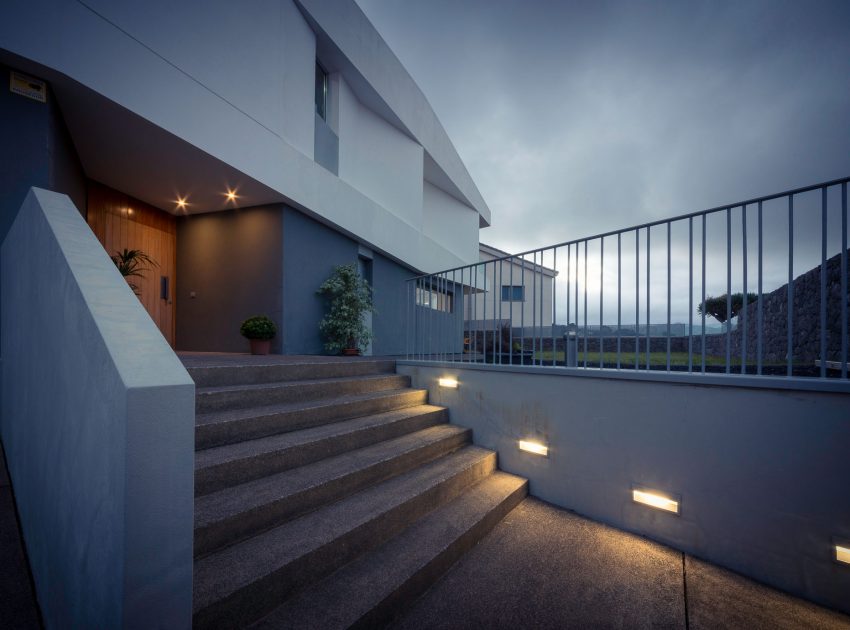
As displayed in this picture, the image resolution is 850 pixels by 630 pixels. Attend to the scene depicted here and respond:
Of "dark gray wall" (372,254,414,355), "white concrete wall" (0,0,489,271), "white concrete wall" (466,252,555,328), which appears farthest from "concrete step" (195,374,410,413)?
"dark gray wall" (372,254,414,355)

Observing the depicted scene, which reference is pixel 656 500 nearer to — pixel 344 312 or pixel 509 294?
pixel 509 294

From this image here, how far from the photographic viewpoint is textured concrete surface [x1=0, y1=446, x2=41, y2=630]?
145 centimetres

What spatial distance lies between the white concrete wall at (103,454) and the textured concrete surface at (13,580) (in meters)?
0.05

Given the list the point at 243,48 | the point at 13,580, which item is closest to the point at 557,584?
the point at 13,580

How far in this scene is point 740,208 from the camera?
95.3 inches

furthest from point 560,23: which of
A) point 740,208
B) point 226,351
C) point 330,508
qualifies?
point 330,508

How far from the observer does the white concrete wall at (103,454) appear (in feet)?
3.14

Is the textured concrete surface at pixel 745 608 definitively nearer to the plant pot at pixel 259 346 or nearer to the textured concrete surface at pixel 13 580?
the textured concrete surface at pixel 13 580

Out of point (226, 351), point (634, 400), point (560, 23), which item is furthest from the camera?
point (560, 23)

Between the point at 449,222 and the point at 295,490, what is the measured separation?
11676 mm

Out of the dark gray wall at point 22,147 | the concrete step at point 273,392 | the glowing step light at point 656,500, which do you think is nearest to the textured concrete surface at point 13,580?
the concrete step at point 273,392

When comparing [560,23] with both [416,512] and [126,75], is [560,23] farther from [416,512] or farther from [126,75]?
[416,512]

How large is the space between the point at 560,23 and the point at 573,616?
11511mm

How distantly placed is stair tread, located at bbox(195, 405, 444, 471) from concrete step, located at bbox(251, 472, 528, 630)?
86 cm
